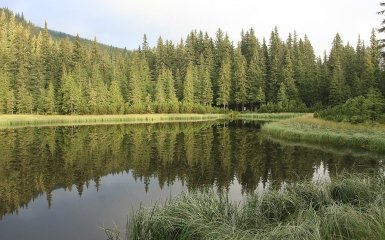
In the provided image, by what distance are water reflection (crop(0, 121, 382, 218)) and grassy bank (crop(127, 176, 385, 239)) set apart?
2537 millimetres

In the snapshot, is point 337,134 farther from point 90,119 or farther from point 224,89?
point 224,89

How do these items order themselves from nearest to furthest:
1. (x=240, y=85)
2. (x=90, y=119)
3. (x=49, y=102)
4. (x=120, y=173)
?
(x=120, y=173), (x=90, y=119), (x=49, y=102), (x=240, y=85)

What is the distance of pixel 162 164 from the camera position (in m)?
23.4

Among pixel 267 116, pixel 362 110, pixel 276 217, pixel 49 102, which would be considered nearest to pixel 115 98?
pixel 49 102

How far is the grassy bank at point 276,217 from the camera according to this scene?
7.00m

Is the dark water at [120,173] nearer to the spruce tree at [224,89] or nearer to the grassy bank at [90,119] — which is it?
the grassy bank at [90,119]

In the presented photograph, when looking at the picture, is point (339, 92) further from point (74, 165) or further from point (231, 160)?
point (74, 165)

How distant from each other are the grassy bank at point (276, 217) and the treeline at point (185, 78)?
6012 centimetres

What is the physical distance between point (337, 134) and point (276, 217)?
23132 mm

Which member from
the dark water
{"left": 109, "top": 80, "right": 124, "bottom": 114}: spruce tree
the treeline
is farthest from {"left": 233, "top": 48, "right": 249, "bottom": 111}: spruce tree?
the dark water

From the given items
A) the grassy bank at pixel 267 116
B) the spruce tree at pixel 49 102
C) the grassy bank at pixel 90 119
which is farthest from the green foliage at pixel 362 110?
the spruce tree at pixel 49 102

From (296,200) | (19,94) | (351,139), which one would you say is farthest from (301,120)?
(19,94)

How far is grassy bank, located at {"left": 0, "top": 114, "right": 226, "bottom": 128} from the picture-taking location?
62334 millimetres

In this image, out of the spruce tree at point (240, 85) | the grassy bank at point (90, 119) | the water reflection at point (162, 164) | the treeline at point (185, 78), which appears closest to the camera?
the water reflection at point (162, 164)
